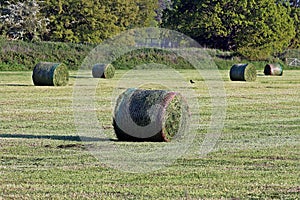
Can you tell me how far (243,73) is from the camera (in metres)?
39.6

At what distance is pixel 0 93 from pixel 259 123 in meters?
12.7

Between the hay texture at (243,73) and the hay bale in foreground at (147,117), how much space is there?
25.7m

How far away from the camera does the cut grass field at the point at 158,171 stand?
30.7 feet

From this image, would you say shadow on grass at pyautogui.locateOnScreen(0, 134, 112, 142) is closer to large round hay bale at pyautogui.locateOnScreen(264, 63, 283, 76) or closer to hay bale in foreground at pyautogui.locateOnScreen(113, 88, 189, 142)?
hay bale in foreground at pyautogui.locateOnScreen(113, 88, 189, 142)

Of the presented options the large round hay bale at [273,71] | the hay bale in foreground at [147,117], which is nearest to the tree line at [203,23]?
the large round hay bale at [273,71]

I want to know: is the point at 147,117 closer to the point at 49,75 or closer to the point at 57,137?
the point at 57,137

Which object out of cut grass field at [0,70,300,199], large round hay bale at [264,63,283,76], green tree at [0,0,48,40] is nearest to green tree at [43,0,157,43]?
green tree at [0,0,48,40]

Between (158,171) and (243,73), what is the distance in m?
29.2

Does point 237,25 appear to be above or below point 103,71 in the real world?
below

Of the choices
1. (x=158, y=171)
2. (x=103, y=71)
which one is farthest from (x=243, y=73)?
(x=158, y=171)

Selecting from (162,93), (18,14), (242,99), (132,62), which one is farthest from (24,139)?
(18,14)

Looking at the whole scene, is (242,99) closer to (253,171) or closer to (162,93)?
(162,93)

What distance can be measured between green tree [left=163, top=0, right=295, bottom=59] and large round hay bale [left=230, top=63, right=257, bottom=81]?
1229 inches

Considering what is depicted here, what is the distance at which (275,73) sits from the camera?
5038 centimetres
